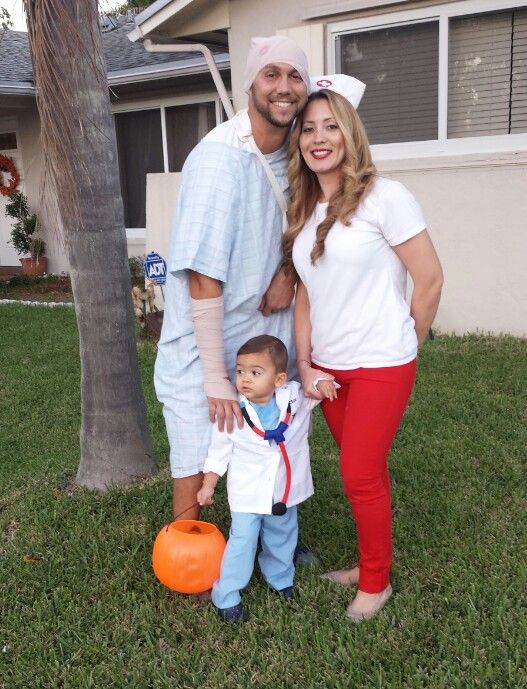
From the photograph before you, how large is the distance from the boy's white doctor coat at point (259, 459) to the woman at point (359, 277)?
0.11m

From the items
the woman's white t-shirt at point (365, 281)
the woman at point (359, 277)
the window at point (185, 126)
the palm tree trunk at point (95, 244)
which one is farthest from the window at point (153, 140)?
the woman's white t-shirt at point (365, 281)

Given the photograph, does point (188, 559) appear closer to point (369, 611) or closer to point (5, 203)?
point (369, 611)

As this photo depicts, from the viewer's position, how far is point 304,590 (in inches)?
117

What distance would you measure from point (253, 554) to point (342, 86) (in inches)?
69.2

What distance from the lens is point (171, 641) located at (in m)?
2.75

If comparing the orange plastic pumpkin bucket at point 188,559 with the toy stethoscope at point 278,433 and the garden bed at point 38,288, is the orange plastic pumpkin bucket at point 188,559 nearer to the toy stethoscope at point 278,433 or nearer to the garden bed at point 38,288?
the toy stethoscope at point 278,433

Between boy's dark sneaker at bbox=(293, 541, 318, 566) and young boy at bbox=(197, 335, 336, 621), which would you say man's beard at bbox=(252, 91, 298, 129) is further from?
boy's dark sneaker at bbox=(293, 541, 318, 566)

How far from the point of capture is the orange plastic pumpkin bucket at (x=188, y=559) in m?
2.80

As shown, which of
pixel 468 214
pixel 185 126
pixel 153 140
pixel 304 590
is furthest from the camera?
pixel 153 140

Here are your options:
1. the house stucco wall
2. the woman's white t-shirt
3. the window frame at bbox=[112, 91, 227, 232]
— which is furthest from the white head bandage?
the window frame at bbox=[112, 91, 227, 232]

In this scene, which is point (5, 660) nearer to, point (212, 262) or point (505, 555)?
point (212, 262)

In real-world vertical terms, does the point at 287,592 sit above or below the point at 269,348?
below

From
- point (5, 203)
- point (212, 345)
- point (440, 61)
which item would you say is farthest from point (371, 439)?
point (5, 203)

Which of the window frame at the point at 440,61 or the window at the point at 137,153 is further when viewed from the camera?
the window at the point at 137,153
